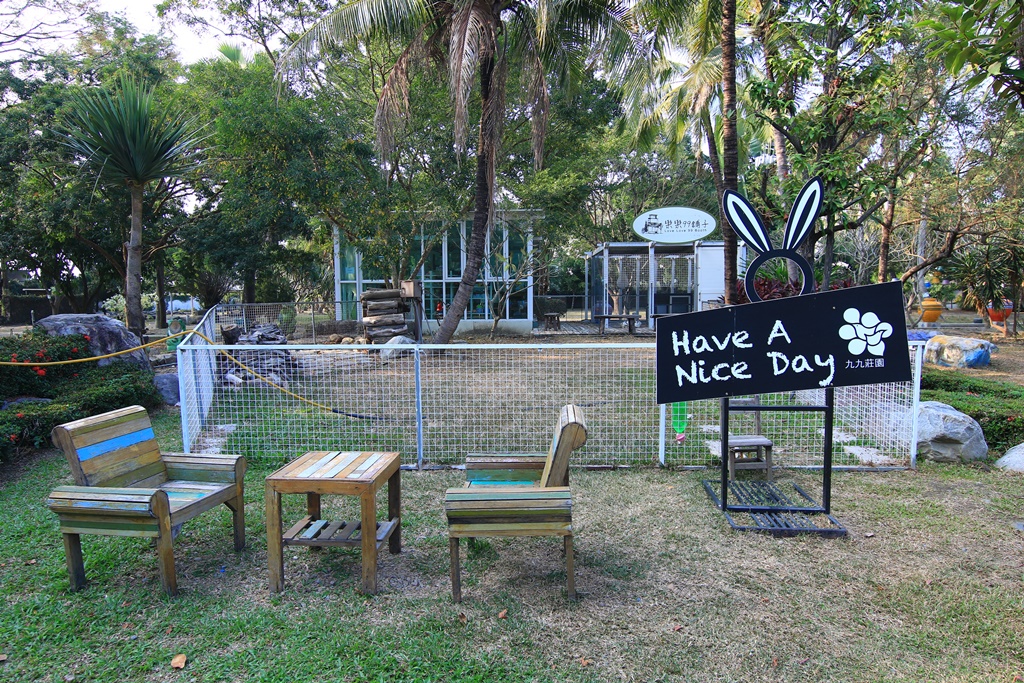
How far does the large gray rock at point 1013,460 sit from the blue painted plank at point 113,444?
22.9ft

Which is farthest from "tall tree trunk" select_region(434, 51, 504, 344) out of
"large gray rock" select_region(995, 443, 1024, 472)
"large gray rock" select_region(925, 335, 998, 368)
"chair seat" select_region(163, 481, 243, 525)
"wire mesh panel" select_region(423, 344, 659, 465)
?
"large gray rock" select_region(925, 335, 998, 368)

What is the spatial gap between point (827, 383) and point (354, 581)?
328 centimetres

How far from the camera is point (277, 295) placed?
1214 inches

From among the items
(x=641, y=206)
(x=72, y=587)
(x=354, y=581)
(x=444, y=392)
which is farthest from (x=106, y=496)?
(x=641, y=206)

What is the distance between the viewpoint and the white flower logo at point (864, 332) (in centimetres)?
397

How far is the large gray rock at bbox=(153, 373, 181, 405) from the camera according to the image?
8148 millimetres

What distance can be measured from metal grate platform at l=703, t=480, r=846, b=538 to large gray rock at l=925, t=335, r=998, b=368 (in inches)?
359

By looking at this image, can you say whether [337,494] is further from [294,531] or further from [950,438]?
[950,438]

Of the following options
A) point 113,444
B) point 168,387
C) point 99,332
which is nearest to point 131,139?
point 99,332

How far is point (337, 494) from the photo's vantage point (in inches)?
136

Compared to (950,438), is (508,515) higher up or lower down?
higher up

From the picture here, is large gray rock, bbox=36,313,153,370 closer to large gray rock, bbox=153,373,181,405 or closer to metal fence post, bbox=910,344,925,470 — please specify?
large gray rock, bbox=153,373,181,405

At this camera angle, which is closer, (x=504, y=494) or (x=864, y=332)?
(x=504, y=494)

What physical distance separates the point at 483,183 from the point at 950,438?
815cm
